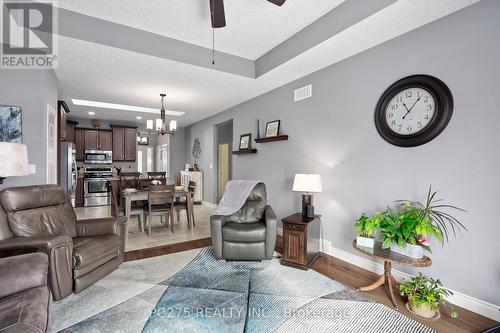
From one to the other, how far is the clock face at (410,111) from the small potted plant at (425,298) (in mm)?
1415

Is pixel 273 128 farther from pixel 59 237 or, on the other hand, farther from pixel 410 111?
pixel 59 237

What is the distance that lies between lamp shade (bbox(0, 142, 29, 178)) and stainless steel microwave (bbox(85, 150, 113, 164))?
5.30 metres

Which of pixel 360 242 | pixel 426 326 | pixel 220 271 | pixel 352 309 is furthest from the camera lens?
pixel 220 271

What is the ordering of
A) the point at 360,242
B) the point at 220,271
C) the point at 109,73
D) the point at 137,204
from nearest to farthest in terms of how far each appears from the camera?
the point at 360,242 < the point at 220,271 < the point at 109,73 < the point at 137,204

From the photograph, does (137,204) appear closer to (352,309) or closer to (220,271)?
(220,271)

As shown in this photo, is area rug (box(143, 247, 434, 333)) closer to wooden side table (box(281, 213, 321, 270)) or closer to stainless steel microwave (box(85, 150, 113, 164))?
wooden side table (box(281, 213, 321, 270))

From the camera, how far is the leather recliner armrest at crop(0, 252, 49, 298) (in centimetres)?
146

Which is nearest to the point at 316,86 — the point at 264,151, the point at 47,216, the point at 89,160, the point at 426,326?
the point at 264,151

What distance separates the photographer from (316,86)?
3.52m

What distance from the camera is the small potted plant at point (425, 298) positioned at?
1.95 m

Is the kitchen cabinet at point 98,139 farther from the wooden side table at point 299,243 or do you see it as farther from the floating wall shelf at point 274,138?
the wooden side table at point 299,243

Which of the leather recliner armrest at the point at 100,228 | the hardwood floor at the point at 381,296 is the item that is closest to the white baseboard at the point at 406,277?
the hardwood floor at the point at 381,296

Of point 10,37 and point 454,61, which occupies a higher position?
point 10,37

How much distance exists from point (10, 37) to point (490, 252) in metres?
5.19
